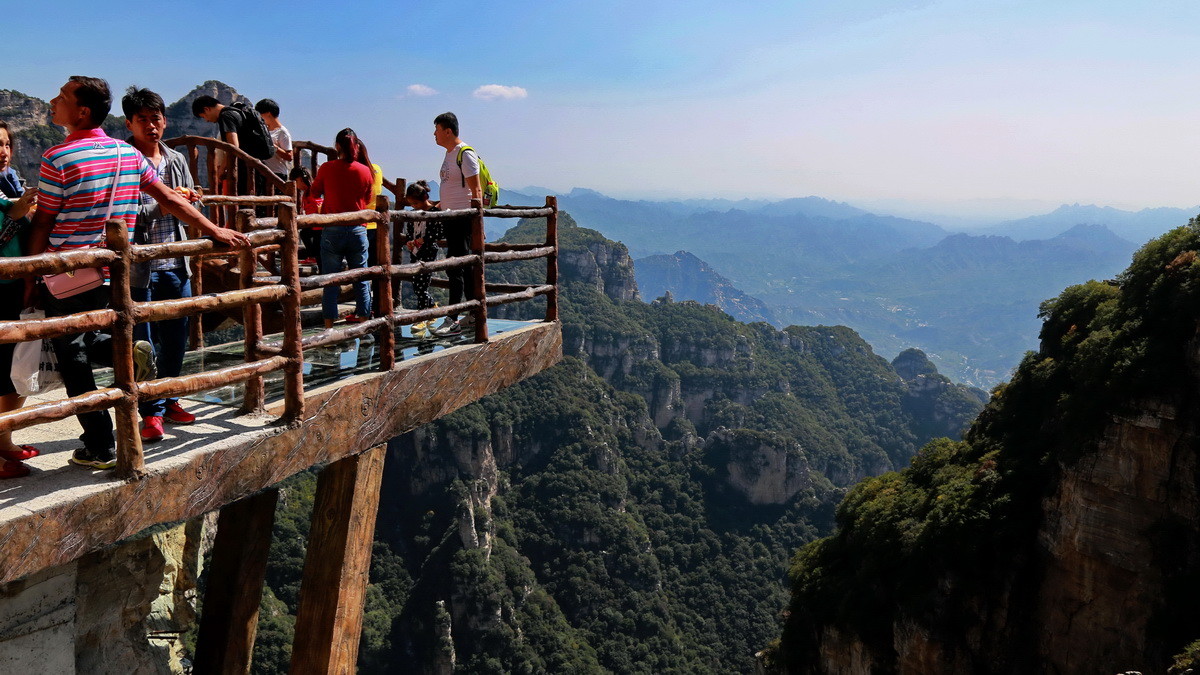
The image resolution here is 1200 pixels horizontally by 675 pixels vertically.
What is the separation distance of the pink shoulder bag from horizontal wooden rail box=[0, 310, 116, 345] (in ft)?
1.11

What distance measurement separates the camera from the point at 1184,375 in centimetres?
1734

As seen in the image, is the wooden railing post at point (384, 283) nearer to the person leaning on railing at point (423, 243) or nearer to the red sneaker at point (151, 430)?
the red sneaker at point (151, 430)

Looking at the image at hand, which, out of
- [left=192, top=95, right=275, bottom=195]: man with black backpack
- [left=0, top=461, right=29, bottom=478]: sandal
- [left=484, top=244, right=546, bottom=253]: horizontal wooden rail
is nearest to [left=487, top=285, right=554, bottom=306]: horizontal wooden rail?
[left=484, top=244, right=546, bottom=253]: horizontal wooden rail

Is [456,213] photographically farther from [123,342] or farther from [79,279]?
[123,342]

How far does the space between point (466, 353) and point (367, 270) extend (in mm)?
1113

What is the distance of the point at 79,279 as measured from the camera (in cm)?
315

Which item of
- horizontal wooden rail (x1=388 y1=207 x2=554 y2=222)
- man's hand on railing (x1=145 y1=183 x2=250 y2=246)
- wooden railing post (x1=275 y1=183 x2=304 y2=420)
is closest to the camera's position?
man's hand on railing (x1=145 y1=183 x2=250 y2=246)

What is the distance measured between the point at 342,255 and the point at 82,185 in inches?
103

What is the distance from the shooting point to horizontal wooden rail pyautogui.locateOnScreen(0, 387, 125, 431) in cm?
261

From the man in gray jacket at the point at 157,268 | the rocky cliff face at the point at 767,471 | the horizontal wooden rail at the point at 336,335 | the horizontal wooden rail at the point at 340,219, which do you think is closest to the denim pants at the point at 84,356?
Answer: the man in gray jacket at the point at 157,268

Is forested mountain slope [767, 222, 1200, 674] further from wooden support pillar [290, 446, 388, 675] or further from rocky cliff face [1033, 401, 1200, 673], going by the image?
wooden support pillar [290, 446, 388, 675]

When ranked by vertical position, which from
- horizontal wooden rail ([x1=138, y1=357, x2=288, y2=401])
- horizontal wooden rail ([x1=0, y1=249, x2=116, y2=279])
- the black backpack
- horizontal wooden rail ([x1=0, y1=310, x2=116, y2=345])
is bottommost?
horizontal wooden rail ([x1=138, y1=357, x2=288, y2=401])

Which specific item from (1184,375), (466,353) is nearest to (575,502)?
(1184,375)

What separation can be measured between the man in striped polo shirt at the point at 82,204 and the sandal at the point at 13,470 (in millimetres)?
173
